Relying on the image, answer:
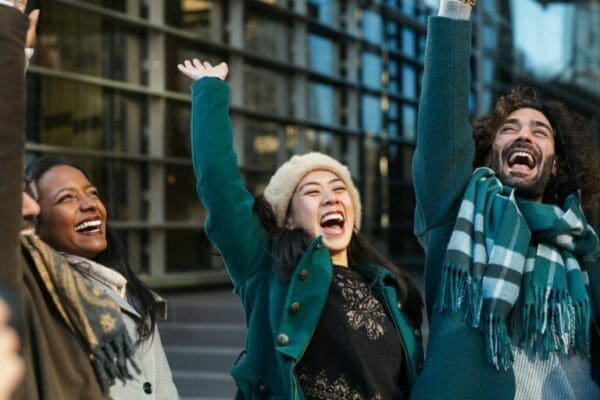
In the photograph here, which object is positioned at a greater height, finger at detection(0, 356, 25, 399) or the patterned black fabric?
finger at detection(0, 356, 25, 399)

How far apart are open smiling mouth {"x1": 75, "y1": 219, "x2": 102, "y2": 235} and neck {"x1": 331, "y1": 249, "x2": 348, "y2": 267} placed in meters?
0.73

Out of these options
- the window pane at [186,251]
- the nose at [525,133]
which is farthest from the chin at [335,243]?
the window pane at [186,251]

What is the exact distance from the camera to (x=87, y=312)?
1652 mm

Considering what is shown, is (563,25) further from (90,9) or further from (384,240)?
(90,9)

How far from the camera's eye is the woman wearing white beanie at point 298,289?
2326mm

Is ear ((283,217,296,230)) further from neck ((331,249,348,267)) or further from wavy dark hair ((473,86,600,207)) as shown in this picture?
wavy dark hair ((473,86,600,207))

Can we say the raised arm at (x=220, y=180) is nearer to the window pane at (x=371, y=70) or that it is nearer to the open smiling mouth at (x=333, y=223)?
the open smiling mouth at (x=333, y=223)

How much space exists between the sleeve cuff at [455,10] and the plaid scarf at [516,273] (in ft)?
1.55

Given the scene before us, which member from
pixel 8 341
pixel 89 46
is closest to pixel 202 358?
pixel 89 46

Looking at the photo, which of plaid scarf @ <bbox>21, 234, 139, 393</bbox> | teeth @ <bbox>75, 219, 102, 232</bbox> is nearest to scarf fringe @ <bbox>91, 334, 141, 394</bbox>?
plaid scarf @ <bbox>21, 234, 139, 393</bbox>

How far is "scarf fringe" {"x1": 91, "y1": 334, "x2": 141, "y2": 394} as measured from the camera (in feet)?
5.47

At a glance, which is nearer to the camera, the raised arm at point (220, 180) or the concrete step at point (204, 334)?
the raised arm at point (220, 180)

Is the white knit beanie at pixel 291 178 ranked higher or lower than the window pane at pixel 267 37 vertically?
lower

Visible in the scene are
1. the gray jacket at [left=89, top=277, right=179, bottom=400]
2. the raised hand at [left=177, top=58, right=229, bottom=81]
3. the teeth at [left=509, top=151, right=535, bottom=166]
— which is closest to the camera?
the gray jacket at [left=89, top=277, right=179, bottom=400]
